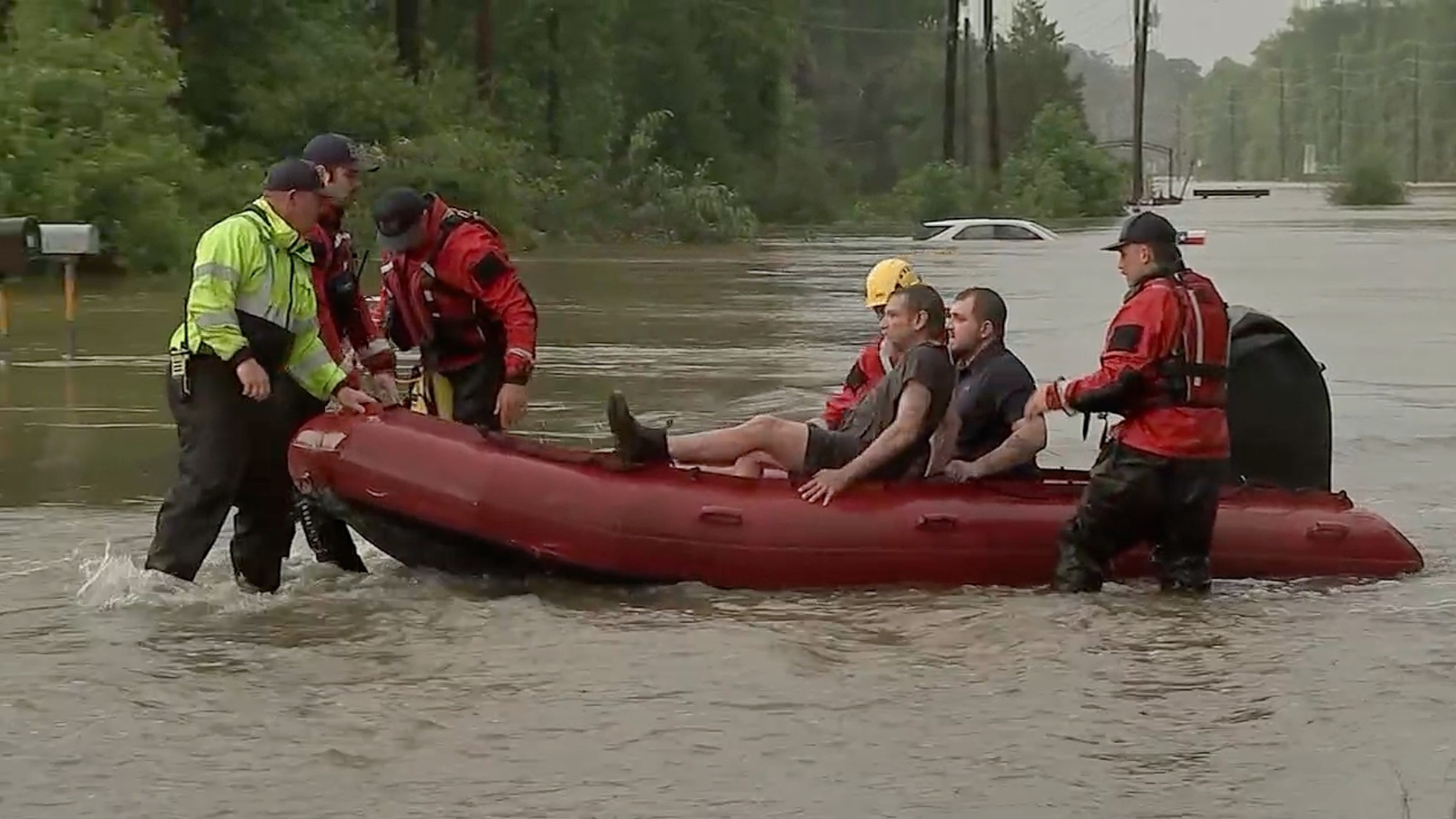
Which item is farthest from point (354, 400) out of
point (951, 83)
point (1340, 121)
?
point (1340, 121)

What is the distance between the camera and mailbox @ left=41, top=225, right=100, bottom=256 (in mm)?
19109

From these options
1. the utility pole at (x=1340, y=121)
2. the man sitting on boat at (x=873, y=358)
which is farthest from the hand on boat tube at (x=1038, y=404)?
the utility pole at (x=1340, y=121)

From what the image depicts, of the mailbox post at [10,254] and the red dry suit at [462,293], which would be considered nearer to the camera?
the red dry suit at [462,293]

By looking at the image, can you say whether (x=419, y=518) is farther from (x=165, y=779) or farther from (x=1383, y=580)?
(x=1383, y=580)

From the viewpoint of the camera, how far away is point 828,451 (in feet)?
31.7

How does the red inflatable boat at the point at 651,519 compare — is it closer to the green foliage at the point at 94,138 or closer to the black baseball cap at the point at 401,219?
the black baseball cap at the point at 401,219

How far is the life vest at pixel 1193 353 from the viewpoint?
898 cm

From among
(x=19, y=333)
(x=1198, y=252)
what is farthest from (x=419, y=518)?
(x=1198, y=252)

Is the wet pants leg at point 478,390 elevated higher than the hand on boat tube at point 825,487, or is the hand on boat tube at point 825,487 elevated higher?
the wet pants leg at point 478,390

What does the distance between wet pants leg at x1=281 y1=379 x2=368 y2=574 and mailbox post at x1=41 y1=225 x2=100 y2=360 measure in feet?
30.2

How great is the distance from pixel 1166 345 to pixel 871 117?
89779 mm

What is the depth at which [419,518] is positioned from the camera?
9195 millimetres

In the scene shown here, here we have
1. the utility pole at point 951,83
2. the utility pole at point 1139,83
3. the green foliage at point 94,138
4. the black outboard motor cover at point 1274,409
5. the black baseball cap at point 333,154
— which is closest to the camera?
the black baseball cap at point 333,154

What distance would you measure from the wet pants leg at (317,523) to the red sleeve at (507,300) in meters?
0.77
